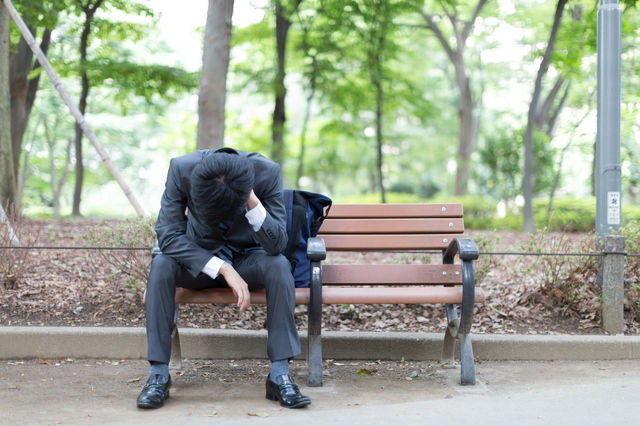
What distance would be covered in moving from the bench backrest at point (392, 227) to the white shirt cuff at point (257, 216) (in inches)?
33.4

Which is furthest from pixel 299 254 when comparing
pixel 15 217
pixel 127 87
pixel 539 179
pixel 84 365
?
pixel 539 179

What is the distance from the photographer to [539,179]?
1423 cm

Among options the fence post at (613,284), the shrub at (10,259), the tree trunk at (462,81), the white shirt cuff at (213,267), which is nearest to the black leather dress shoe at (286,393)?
the white shirt cuff at (213,267)

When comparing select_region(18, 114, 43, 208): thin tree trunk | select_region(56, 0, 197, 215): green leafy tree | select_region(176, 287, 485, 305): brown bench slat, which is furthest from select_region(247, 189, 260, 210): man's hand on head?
select_region(18, 114, 43, 208): thin tree trunk

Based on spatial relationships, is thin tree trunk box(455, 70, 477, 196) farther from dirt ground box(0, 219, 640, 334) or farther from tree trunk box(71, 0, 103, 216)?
dirt ground box(0, 219, 640, 334)

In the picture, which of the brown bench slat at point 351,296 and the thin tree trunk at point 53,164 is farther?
the thin tree trunk at point 53,164

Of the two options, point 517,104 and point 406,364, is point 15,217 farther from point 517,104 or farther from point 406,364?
point 517,104

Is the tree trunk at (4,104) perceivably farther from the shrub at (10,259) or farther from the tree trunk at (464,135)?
the tree trunk at (464,135)

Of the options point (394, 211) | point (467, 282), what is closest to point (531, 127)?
point (394, 211)

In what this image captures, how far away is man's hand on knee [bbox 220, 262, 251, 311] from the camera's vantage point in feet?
9.15

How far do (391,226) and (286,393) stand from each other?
1405 millimetres

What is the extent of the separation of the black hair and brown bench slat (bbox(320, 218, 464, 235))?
112 centimetres

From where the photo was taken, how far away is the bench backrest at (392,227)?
3590 millimetres

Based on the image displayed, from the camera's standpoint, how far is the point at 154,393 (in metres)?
2.64
